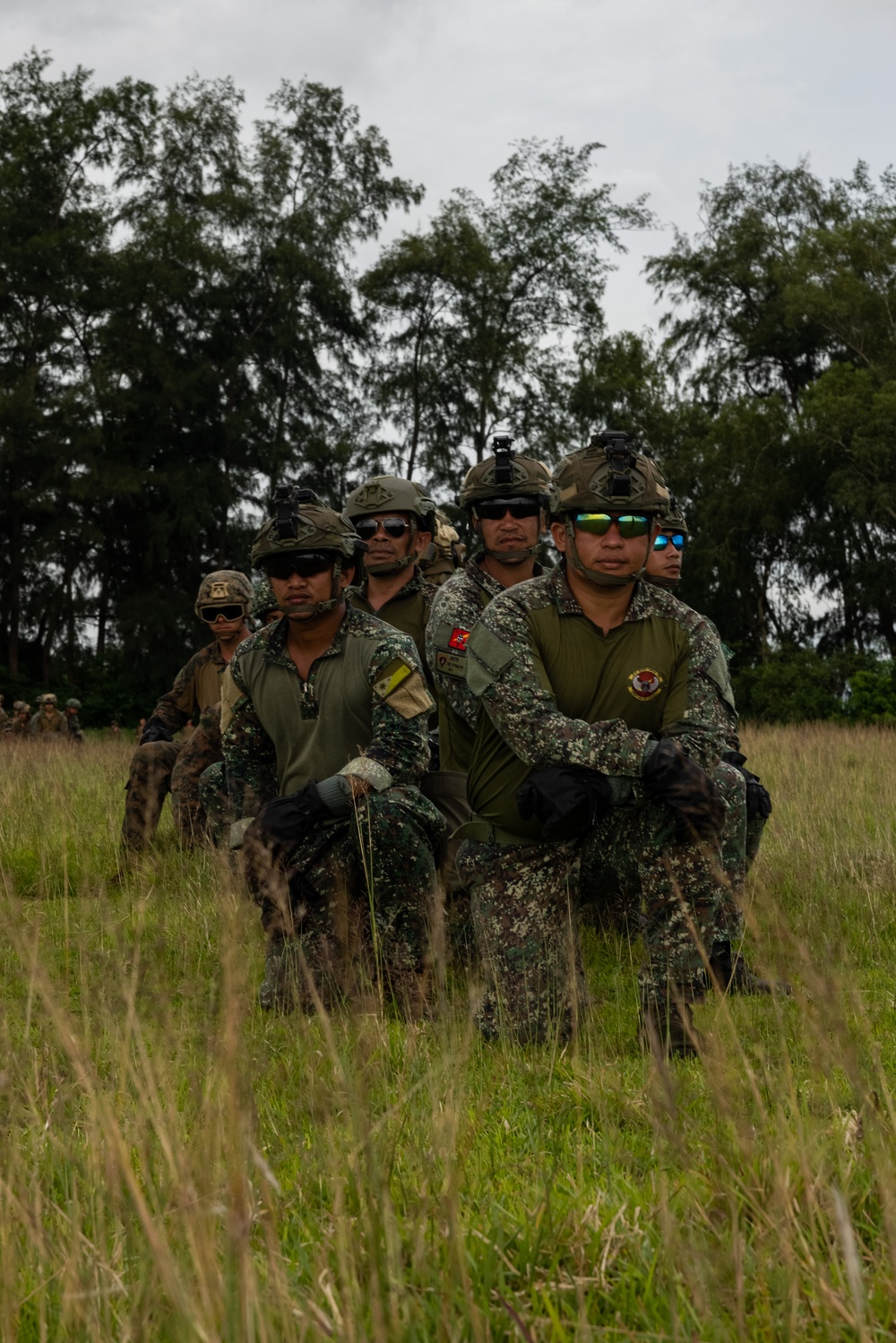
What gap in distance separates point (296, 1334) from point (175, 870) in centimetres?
609

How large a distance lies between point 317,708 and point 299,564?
0.59 metres

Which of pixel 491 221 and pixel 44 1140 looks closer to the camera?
pixel 44 1140

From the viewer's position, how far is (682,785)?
4.55 metres

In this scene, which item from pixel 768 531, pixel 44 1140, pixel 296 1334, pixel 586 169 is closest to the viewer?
pixel 296 1334

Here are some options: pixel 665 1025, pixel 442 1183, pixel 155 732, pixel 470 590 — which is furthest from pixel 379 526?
pixel 442 1183

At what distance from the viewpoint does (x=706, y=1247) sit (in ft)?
7.16

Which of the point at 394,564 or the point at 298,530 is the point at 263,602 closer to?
the point at 394,564

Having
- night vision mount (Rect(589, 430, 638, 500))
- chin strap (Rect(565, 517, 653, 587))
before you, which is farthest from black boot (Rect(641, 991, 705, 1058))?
night vision mount (Rect(589, 430, 638, 500))

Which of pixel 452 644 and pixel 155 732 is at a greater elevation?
pixel 452 644

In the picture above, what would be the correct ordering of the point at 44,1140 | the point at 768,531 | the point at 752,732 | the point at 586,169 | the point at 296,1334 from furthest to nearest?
the point at 586,169 → the point at 768,531 → the point at 752,732 → the point at 44,1140 → the point at 296,1334

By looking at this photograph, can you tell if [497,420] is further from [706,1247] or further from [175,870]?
[706,1247]

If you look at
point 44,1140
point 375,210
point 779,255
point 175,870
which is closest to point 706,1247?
point 44,1140

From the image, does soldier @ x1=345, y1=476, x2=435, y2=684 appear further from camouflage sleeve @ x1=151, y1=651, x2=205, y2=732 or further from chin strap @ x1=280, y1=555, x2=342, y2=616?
camouflage sleeve @ x1=151, y1=651, x2=205, y2=732

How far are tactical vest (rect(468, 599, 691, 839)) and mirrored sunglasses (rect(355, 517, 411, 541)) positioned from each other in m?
1.89
